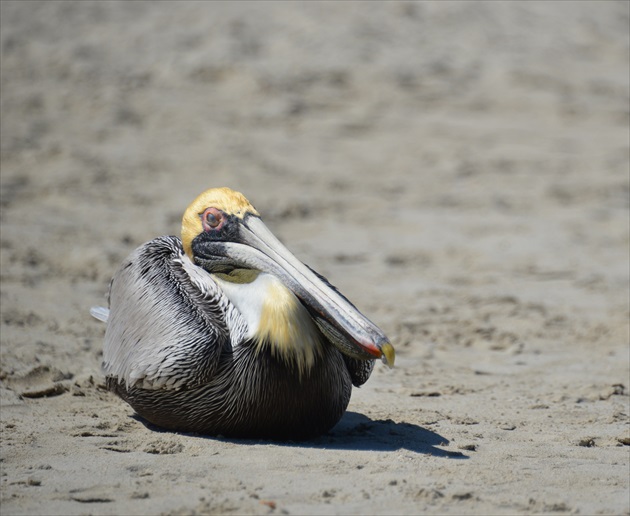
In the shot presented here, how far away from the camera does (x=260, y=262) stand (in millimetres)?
4465

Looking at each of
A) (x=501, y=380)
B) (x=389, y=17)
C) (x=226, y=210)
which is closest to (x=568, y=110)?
(x=389, y=17)

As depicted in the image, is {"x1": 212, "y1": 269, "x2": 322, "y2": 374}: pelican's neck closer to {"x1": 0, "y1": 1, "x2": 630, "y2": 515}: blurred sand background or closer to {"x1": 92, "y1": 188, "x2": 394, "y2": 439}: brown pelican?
{"x1": 92, "y1": 188, "x2": 394, "y2": 439}: brown pelican

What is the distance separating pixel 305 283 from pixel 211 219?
63cm

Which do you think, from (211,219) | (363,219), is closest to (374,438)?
(211,219)

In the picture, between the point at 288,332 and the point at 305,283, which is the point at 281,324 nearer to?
the point at 288,332

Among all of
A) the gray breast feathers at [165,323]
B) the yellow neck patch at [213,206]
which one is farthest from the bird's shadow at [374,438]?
the yellow neck patch at [213,206]

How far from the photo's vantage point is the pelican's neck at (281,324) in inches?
165

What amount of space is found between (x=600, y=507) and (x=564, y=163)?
23.2 ft

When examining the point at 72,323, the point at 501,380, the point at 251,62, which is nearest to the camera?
the point at 501,380

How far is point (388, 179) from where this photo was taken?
9.98 m

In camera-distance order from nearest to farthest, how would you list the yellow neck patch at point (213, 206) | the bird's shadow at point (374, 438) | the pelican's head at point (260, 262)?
the pelican's head at point (260, 262) → the bird's shadow at point (374, 438) → the yellow neck patch at point (213, 206)

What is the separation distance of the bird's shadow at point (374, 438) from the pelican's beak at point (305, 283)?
437 mm

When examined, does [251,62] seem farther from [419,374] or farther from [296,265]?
[296,265]

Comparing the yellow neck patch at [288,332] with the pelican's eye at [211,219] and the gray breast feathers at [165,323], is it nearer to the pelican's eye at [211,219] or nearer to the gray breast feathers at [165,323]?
the gray breast feathers at [165,323]
